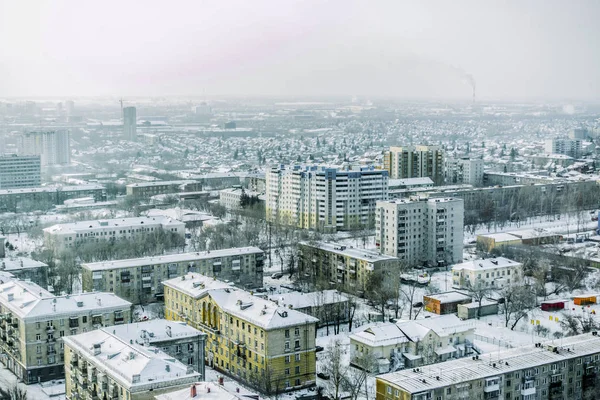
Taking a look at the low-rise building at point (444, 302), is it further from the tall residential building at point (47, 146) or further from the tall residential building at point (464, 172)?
the tall residential building at point (47, 146)

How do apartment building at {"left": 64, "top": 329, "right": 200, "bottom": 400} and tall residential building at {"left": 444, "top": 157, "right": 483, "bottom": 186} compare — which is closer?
apartment building at {"left": 64, "top": 329, "right": 200, "bottom": 400}

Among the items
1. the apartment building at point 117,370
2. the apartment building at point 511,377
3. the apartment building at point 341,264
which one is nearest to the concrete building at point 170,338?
the apartment building at point 117,370

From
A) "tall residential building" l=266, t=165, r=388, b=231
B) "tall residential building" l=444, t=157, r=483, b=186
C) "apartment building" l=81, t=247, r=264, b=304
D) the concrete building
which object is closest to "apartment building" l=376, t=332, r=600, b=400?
the concrete building

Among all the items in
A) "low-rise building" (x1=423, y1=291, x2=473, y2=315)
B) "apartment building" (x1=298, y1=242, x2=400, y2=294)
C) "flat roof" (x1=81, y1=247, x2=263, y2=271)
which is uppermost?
"flat roof" (x1=81, y1=247, x2=263, y2=271)

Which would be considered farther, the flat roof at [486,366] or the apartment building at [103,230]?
the apartment building at [103,230]

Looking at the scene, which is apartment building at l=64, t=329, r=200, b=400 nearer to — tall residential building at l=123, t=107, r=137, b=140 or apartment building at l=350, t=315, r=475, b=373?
apartment building at l=350, t=315, r=475, b=373

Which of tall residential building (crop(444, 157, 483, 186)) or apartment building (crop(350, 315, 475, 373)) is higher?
tall residential building (crop(444, 157, 483, 186))

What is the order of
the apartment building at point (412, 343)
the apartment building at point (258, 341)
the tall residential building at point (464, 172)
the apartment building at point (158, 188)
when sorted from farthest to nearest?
the tall residential building at point (464, 172) < the apartment building at point (158, 188) < the apartment building at point (412, 343) < the apartment building at point (258, 341)
